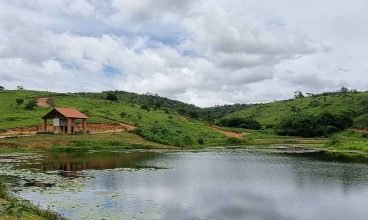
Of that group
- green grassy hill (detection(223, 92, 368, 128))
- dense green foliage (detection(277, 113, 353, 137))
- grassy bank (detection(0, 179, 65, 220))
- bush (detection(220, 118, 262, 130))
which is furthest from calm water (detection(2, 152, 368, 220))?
bush (detection(220, 118, 262, 130))

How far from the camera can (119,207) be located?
99.8 ft

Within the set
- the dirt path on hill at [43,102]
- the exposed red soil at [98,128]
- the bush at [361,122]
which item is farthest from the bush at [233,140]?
the dirt path on hill at [43,102]

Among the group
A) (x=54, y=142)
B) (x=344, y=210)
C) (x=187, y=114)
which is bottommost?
(x=344, y=210)

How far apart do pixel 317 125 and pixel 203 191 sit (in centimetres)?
10764

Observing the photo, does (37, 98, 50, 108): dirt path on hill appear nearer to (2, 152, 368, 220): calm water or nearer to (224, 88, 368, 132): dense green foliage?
(2, 152, 368, 220): calm water

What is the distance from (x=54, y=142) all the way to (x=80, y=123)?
28978mm

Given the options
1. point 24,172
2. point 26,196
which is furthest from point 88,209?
point 24,172

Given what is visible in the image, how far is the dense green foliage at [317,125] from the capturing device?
139250 millimetres

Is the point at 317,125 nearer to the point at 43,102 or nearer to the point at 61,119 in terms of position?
the point at 61,119

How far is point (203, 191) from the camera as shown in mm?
38500

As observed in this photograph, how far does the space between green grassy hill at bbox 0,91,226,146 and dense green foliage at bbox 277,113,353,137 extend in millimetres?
28665

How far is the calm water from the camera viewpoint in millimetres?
29984

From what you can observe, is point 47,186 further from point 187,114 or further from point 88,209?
point 187,114

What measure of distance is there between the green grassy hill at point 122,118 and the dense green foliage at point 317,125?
28.7 m
